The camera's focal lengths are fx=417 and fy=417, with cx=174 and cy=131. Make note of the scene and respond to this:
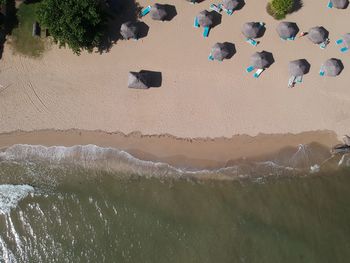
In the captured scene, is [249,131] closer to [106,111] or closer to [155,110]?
[155,110]

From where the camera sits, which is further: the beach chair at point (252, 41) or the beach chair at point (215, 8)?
the beach chair at point (215, 8)

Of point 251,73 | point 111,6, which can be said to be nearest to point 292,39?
point 251,73

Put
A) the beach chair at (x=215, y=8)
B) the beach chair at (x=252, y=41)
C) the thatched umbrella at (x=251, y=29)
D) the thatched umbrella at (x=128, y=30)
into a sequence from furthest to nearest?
1. the beach chair at (x=215, y=8)
2. the beach chair at (x=252, y=41)
3. the thatched umbrella at (x=251, y=29)
4. the thatched umbrella at (x=128, y=30)

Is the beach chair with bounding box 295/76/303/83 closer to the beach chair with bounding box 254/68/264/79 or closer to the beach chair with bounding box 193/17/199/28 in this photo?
the beach chair with bounding box 254/68/264/79

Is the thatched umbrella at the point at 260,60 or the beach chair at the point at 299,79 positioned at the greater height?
the thatched umbrella at the point at 260,60

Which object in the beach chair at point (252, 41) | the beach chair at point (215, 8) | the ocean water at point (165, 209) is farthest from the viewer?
the beach chair at point (215, 8)

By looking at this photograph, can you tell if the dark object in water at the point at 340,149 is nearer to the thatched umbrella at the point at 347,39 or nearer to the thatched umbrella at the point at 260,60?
the thatched umbrella at the point at 347,39

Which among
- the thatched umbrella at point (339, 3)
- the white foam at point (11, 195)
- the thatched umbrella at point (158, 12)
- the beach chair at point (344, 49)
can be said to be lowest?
the white foam at point (11, 195)

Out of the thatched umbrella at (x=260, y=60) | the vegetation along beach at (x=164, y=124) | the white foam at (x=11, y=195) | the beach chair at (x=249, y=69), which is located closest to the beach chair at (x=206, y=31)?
the vegetation along beach at (x=164, y=124)

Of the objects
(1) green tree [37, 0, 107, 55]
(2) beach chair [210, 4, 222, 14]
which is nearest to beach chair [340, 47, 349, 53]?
(2) beach chair [210, 4, 222, 14]

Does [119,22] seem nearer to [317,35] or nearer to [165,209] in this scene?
[165,209]
